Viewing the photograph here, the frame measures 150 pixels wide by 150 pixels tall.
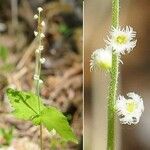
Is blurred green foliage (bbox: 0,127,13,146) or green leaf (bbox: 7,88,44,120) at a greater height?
green leaf (bbox: 7,88,44,120)

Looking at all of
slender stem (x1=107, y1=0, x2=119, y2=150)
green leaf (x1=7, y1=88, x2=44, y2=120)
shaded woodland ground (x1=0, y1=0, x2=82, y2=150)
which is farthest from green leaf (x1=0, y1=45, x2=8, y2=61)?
slender stem (x1=107, y1=0, x2=119, y2=150)

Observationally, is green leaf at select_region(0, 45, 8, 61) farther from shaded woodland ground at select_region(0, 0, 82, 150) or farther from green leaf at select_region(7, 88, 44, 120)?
green leaf at select_region(7, 88, 44, 120)

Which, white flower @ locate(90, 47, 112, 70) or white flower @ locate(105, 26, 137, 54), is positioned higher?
white flower @ locate(105, 26, 137, 54)

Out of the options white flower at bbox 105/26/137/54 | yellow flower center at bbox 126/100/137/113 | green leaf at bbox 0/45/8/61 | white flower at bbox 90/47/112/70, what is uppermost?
green leaf at bbox 0/45/8/61

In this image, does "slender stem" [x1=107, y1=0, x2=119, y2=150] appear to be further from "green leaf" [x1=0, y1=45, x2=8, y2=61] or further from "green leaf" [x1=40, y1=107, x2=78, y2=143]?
"green leaf" [x1=0, y1=45, x2=8, y2=61]

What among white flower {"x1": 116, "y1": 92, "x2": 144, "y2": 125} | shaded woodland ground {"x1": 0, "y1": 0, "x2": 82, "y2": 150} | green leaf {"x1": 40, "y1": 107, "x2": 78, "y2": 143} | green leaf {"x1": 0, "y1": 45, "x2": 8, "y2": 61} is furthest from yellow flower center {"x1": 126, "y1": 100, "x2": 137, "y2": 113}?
green leaf {"x1": 0, "y1": 45, "x2": 8, "y2": 61}

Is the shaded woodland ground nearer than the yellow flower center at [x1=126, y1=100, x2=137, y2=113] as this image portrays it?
No

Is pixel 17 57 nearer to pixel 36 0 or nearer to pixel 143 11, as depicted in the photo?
pixel 36 0

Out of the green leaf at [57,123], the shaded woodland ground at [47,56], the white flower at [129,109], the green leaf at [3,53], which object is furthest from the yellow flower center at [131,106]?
the green leaf at [3,53]
